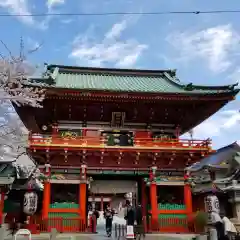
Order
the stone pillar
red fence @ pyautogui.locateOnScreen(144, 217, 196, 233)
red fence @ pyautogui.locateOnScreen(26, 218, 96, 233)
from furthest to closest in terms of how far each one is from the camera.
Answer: red fence @ pyautogui.locateOnScreen(144, 217, 196, 233) < the stone pillar < red fence @ pyautogui.locateOnScreen(26, 218, 96, 233)

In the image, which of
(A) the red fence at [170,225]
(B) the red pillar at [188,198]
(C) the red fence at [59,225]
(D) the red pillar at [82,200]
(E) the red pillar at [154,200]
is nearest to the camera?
(C) the red fence at [59,225]

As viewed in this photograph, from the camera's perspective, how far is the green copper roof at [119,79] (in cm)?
2083

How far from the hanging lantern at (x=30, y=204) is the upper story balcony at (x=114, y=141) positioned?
3030mm

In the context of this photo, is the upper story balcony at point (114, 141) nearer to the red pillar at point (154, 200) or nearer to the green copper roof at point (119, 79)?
the red pillar at point (154, 200)

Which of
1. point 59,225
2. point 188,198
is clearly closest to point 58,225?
point 59,225

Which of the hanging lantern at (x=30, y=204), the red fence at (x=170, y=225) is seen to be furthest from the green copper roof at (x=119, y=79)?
the red fence at (x=170, y=225)

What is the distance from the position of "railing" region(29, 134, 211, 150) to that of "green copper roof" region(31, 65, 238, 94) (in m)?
3.67

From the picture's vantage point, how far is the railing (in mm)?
17000

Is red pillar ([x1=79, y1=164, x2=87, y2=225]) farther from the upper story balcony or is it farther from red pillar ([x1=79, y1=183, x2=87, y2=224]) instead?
the upper story balcony

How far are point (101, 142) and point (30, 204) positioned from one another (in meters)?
5.36

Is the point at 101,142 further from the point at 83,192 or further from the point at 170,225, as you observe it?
the point at 170,225

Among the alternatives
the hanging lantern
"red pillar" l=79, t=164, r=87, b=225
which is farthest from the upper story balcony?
the hanging lantern

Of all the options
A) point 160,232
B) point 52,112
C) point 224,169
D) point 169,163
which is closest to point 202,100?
point 169,163

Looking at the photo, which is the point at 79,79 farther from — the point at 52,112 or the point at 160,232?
the point at 160,232
